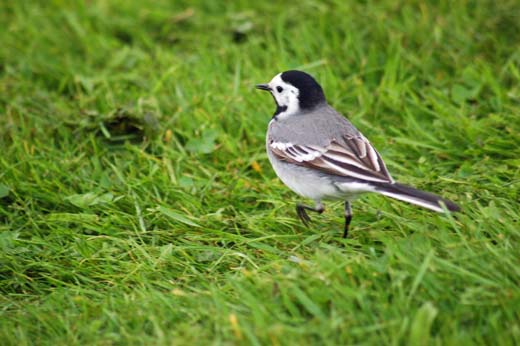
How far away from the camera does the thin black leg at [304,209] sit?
5.27 m

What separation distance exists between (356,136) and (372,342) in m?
1.91

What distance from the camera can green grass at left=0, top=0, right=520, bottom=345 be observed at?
3979mm

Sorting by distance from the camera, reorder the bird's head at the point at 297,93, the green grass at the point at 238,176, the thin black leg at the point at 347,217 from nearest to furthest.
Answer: the green grass at the point at 238,176, the thin black leg at the point at 347,217, the bird's head at the point at 297,93

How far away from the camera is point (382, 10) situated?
798 centimetres

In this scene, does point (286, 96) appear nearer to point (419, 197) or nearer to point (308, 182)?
point (308, 182)

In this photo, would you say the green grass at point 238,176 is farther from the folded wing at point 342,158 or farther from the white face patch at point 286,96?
the white face patch at point 286,96

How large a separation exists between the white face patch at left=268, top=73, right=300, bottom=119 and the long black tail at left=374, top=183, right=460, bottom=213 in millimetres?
1581

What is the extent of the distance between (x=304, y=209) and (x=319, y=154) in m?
0.54

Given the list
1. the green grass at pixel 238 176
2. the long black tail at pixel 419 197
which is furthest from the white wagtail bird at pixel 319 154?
the green grass at pixel 238 176

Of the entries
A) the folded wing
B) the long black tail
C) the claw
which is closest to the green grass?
the claw

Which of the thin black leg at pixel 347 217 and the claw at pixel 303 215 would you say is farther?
the claw at pixel 303 215

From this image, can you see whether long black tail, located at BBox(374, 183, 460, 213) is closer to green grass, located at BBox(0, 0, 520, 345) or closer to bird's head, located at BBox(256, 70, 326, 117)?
green grass, located at BBox(0, 0, 520, 345)

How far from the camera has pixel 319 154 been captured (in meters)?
5.04

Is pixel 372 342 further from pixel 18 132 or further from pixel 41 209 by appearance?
pixel 18 132
